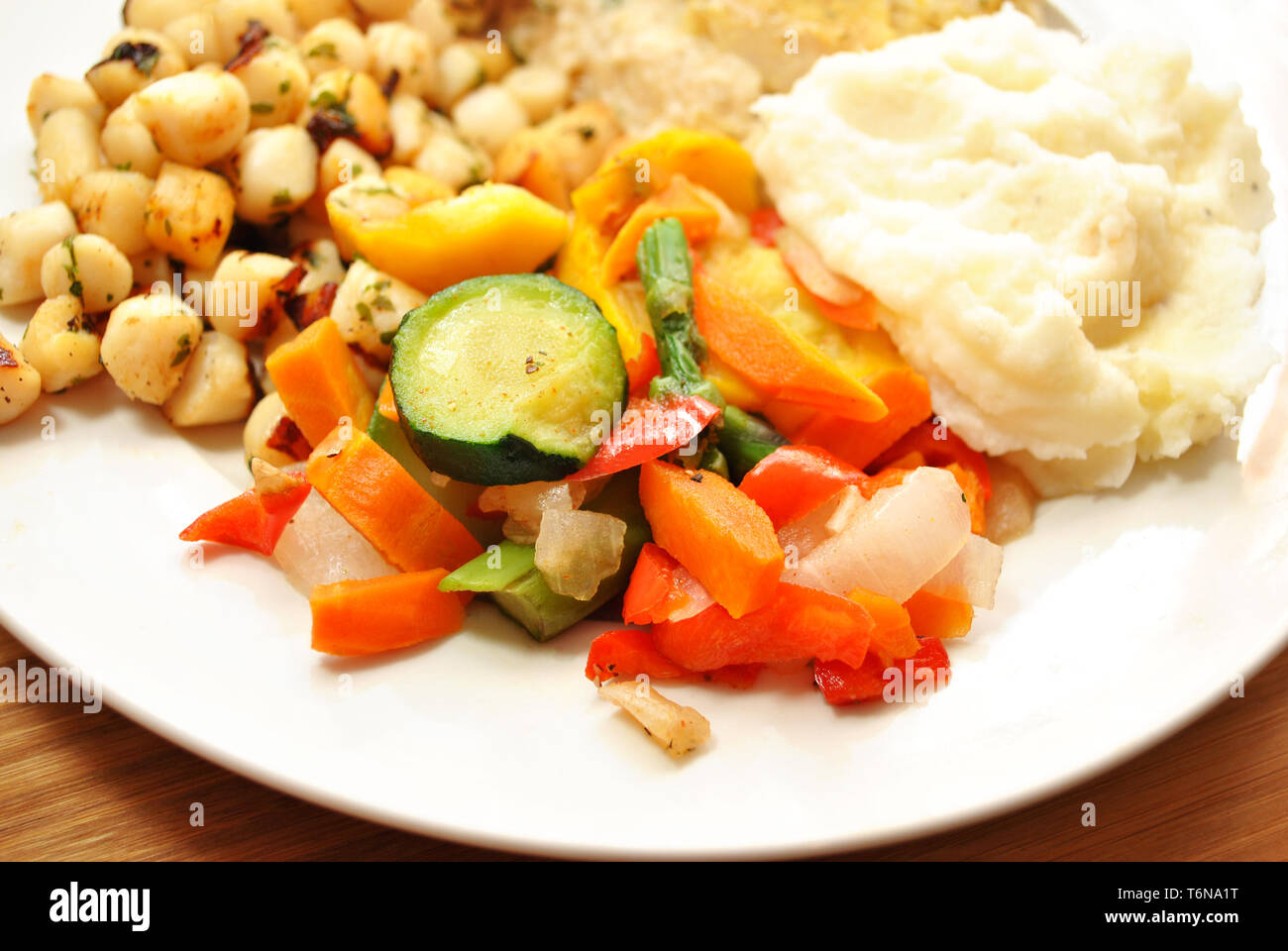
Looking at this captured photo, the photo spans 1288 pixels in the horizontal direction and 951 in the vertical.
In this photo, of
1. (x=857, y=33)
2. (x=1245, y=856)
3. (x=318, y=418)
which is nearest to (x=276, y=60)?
(x=318, y=418)

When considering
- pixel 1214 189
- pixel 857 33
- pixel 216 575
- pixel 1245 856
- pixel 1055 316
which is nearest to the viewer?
pixel 1245 856

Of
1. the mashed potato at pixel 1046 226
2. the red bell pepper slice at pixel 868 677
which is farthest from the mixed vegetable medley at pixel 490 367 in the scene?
the mashed potato at pixel 1046 226

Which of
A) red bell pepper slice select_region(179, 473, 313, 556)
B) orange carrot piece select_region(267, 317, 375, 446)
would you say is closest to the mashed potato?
orange carrot piece select_region(267, 317, 375, 446)

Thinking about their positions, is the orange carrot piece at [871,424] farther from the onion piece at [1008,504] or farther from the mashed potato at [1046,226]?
Answer: the onion piece at [1008,504]

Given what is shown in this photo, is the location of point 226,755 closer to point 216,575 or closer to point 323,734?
point 323,734

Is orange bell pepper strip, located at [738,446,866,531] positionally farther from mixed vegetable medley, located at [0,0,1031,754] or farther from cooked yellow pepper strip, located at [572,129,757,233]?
cooked yellow pepper strip, located at [572,129,757,233]

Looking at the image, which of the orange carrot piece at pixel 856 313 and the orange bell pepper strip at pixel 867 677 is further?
the orange carrot piece at pixel 856 313
